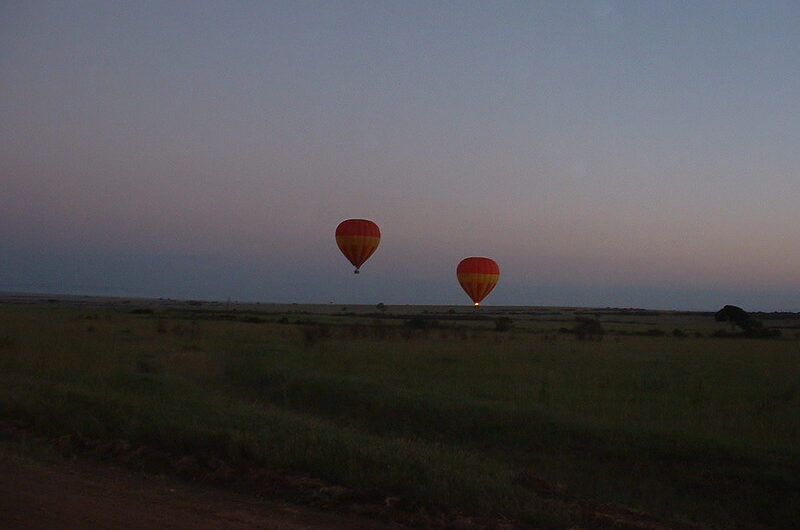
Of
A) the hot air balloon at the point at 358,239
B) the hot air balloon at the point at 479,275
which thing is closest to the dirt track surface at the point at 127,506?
the hot air balloon at the point at 358,239

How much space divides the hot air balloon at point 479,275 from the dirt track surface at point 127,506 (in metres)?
28.6

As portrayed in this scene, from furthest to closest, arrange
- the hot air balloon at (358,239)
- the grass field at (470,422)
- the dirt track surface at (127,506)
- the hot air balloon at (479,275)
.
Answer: the hot air balloon at (479,275)
the hot air balloon at (358,239)
the grass field at (470,422)
the dirt track surface at (127,506)

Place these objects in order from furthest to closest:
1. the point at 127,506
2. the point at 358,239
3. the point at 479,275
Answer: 1. the point at 479,275
2. the point at 358,239
3. the point at 127,506

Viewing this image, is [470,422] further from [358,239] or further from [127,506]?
[358,239]

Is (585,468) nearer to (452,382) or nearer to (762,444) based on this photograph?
(762,444)

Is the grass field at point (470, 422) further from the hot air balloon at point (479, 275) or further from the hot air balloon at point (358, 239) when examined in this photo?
the hot air balloon at point (479, 275)

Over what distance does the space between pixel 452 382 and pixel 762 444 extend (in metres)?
9.34

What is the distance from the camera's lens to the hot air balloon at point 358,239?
3269cm

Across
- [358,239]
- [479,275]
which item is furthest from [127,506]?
[479,275]

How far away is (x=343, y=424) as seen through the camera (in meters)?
15.5

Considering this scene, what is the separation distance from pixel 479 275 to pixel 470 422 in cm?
2285

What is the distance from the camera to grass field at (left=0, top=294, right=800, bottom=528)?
401 inches

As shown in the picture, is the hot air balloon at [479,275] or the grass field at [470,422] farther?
the hot air balloon at [479,275]

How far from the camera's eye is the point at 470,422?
14.9 meters
